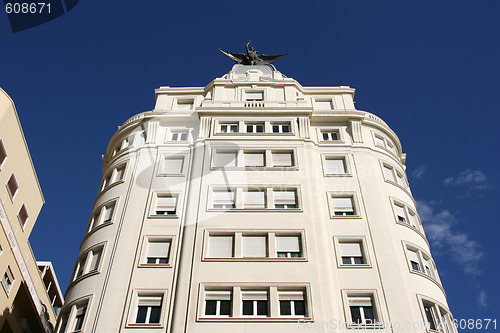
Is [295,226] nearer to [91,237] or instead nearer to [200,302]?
[200,302]

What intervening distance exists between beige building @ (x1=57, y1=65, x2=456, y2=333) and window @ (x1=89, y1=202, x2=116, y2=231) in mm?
81

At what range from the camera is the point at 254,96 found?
33031 mm

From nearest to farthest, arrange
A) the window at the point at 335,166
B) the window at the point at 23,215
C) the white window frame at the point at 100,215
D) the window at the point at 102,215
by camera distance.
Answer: the white window frame at the point at 100,215
the window at the point at 102,215
the window at the point at 335,166
the window at the point at 23,215

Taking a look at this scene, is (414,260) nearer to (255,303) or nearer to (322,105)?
(255,303)

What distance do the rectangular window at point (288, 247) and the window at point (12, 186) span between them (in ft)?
51.9

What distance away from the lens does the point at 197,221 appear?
77.5ft

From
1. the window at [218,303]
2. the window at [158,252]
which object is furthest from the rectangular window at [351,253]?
the window at [158,252]

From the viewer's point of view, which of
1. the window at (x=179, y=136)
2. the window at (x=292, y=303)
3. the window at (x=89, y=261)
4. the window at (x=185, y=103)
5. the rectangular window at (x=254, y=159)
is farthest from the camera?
the window at (x=185, y=103)

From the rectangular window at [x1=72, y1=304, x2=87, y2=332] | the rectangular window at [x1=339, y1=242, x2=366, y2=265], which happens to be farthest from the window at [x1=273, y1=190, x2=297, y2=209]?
the rectangular window at [x1=72, y1=304, x2=87, y2=332]

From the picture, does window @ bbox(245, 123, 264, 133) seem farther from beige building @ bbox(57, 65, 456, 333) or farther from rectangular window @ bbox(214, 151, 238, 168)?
rectangular window @ bbox(214, 151, 238, 168)

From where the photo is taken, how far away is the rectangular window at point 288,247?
22.2 metres

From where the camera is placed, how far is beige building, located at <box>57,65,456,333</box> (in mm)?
20109

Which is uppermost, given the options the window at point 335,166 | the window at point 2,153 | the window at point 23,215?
the window at point 335,166

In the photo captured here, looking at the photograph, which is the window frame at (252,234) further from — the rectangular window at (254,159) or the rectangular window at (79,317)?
the rectangular window at (79,317)
